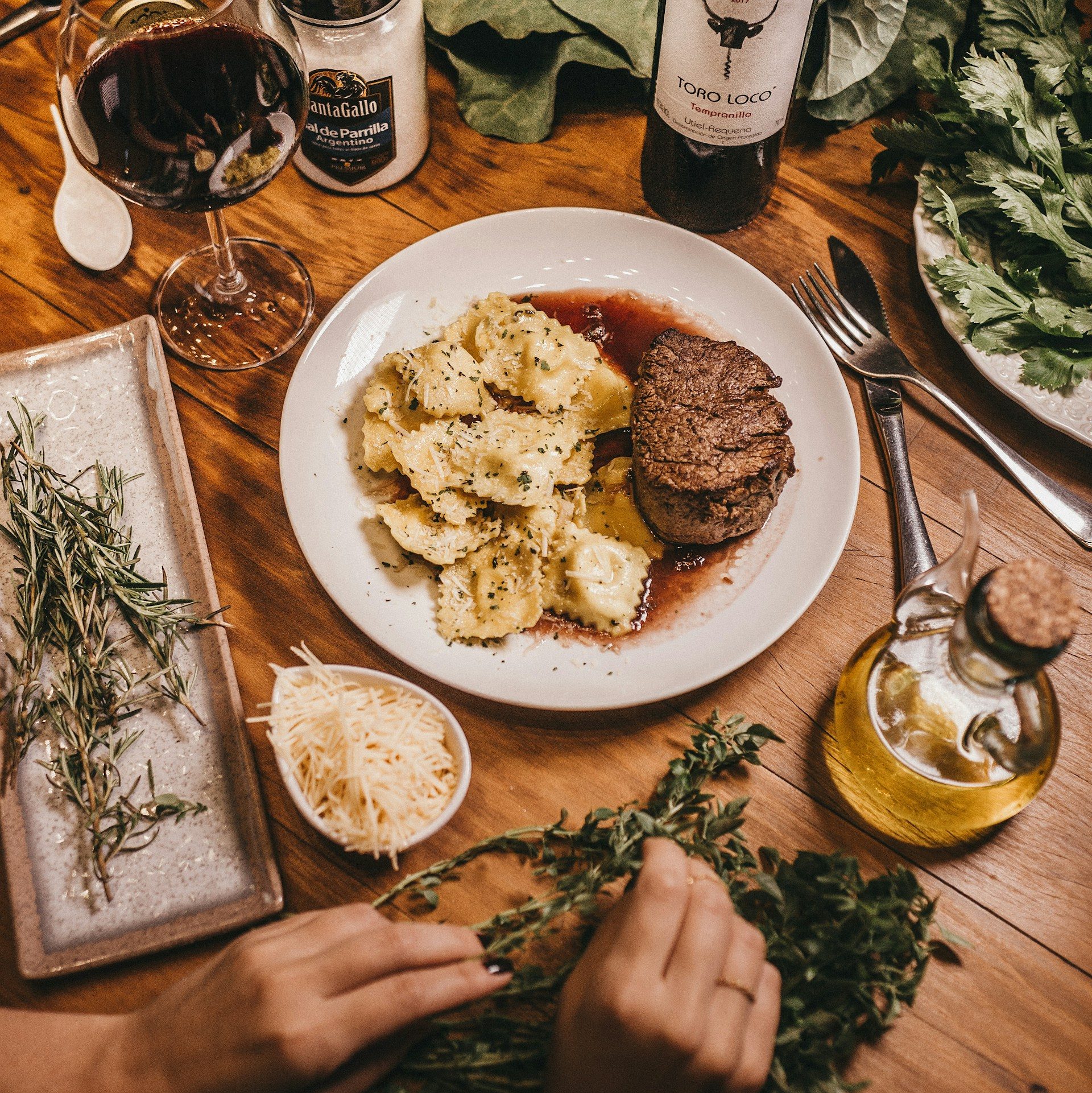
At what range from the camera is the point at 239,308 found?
241 cm

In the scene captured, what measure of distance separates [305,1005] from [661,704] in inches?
38.0

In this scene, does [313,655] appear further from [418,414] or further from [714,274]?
[714,274]

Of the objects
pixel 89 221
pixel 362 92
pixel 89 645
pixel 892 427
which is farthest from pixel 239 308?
pixel 892 427

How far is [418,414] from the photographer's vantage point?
221 cm

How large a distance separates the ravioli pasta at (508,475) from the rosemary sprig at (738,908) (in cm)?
46

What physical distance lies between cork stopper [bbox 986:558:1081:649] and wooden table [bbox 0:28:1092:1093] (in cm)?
64

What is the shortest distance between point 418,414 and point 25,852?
1.27 meters

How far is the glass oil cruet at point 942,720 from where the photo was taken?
65.4 inches

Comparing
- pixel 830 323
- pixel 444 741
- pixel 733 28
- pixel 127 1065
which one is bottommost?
pixel 127 1065

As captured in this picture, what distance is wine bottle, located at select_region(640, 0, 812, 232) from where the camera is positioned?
194 cm

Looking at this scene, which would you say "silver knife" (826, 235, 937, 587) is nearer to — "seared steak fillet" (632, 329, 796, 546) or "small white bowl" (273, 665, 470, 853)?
"seared steak fillet" (632, 329, 796, 546)

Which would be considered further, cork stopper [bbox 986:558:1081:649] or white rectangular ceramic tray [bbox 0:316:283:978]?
white rectangular ceramic tray [bbox 0:316:283:978]

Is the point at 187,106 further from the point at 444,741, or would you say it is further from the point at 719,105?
the point at 444,741

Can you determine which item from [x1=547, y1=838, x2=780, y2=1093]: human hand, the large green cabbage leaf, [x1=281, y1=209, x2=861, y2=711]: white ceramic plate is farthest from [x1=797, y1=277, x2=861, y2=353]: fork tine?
[x1=547, y1=838, x2=780, y2=1093]: human hand
